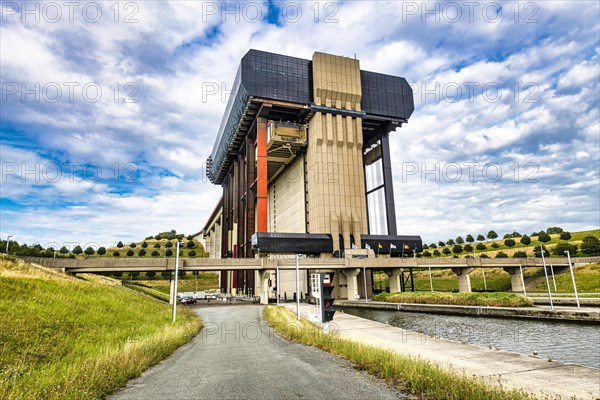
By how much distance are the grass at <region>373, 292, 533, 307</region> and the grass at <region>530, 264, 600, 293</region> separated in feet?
102

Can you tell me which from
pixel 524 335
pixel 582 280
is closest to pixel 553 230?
pixel 582 280

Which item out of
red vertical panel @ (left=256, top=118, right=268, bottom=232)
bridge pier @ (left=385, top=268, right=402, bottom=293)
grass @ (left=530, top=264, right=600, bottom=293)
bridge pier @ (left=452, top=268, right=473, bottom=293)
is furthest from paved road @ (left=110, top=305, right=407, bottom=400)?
bridge pier @ (left=452, top=268, right=473, bottom=293)

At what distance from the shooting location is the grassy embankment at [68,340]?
930 centimetres

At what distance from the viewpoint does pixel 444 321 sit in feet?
102

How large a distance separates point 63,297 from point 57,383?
14.6 metres

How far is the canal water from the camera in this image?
17.3m

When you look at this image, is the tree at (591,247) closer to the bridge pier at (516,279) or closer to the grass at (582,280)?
the grass at (582,280)

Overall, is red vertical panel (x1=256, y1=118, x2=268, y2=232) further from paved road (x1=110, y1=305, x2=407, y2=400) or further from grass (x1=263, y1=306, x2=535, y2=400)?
grass (x1=263, y1=306, x2=535, y2=400)

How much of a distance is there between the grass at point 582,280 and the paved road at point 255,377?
63486mm

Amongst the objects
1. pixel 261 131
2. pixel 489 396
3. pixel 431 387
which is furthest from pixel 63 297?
pixel 261 131

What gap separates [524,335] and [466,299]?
1799 cm

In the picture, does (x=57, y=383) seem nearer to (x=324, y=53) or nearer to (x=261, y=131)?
(x=261, y=131)

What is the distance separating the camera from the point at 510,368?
38.7 ft

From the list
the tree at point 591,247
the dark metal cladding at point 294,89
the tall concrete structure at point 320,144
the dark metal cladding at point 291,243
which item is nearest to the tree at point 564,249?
the tree at point 591,247
